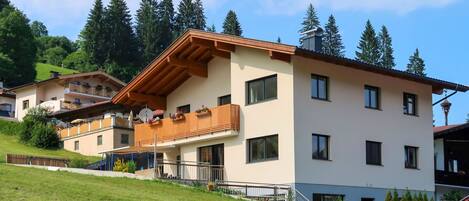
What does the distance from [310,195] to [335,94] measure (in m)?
4.89

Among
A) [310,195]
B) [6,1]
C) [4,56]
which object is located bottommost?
[310,195]

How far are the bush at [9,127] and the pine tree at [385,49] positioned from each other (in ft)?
219

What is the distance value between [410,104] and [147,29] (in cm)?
10574

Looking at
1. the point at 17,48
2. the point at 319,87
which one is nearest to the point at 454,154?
the point at 319,87

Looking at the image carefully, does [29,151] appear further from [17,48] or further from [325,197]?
[17,48]

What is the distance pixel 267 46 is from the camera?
31.7m

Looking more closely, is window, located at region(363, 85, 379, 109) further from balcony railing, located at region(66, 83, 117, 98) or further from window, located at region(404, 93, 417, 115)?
balcony railing, located at region(66, 83, 117, 98)

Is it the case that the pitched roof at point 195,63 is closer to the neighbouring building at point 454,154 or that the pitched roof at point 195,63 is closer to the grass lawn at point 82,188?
the neighbouring building at point 454,154

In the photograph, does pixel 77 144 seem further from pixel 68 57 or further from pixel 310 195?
pixel 68 57

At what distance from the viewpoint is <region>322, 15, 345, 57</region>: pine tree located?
13262 cm

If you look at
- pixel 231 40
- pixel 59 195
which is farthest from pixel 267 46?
pixel 59 195

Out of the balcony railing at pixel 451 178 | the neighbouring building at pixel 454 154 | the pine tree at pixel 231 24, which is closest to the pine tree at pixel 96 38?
the pine tree at pixel 231 24

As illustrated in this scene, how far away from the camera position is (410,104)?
37.6 metres

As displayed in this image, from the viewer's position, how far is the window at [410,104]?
3722cm
